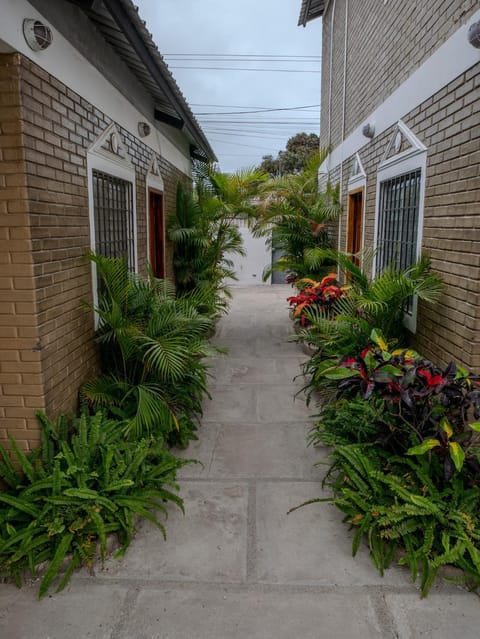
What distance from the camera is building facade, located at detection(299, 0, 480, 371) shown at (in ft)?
11.5

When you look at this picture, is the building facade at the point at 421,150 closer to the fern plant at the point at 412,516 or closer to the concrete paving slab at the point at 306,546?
the fern plant at the point at 412,516

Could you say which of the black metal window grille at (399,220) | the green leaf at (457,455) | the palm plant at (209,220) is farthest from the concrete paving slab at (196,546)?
the palm plant at (209,220)

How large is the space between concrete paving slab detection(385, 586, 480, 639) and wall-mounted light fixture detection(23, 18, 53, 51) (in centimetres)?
368

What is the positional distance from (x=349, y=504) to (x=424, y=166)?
117 inches

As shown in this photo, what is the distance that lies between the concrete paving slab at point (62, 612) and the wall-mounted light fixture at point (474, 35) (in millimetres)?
3874

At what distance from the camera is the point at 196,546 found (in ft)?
9.71

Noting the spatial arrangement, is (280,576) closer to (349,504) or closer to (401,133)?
(349,504)

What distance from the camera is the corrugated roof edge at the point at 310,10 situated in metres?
9.91

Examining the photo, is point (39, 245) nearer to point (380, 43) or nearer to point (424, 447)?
point (424, 447)

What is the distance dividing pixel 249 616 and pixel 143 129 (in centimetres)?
530

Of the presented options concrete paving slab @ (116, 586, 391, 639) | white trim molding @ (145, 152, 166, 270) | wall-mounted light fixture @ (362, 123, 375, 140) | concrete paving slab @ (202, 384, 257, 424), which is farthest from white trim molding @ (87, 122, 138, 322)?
wall-mounted light fixture @ (362, 123, 375, 140)

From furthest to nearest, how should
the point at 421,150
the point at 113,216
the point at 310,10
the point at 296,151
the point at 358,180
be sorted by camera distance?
the point at 296,151, the point at 310,10, the point at 358,180, the point at 113,216, the point at 421,150

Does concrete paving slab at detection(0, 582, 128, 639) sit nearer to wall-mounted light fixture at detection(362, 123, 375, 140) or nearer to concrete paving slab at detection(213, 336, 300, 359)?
concrete paving slab at detection(213, 336, 300, 359)

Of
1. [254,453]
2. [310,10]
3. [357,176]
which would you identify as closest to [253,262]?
[310,10]
